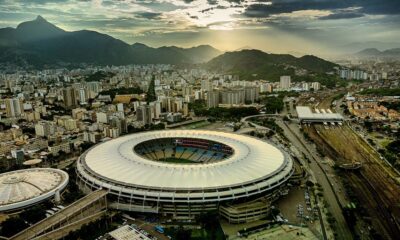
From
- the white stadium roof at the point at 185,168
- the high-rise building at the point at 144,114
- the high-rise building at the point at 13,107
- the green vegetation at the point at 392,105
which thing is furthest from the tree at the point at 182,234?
the green vegetation at the point at 392,105

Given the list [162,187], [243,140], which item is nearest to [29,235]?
[162,187]

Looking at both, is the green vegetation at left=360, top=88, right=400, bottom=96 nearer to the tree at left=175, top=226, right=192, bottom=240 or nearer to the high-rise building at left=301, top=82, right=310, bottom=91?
the high-rise building at left=301, top=82, right=310, bottom=91

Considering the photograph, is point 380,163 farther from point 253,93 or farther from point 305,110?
point 253,93

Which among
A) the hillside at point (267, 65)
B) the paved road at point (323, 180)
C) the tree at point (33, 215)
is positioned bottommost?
the paved road at point (323, 180)

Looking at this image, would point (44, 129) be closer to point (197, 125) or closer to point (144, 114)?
point (144, 114)

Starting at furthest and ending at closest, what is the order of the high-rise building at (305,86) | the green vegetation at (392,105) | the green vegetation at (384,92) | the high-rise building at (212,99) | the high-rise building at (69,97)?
the high-rise building at (305,86) < the green vegetation at (384,92) < the high-rise building at (69,97) < the high-rise building at (212,99) < the green vegetation at (392,105)

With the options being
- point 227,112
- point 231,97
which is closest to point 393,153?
point 227,112

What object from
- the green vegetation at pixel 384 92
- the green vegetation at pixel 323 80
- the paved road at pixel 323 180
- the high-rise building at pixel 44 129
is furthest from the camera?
the green vegetation at pixel 323 80

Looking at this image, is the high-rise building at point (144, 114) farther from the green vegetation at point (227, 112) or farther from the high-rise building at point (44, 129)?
the high-rise building at point (44, 129)
